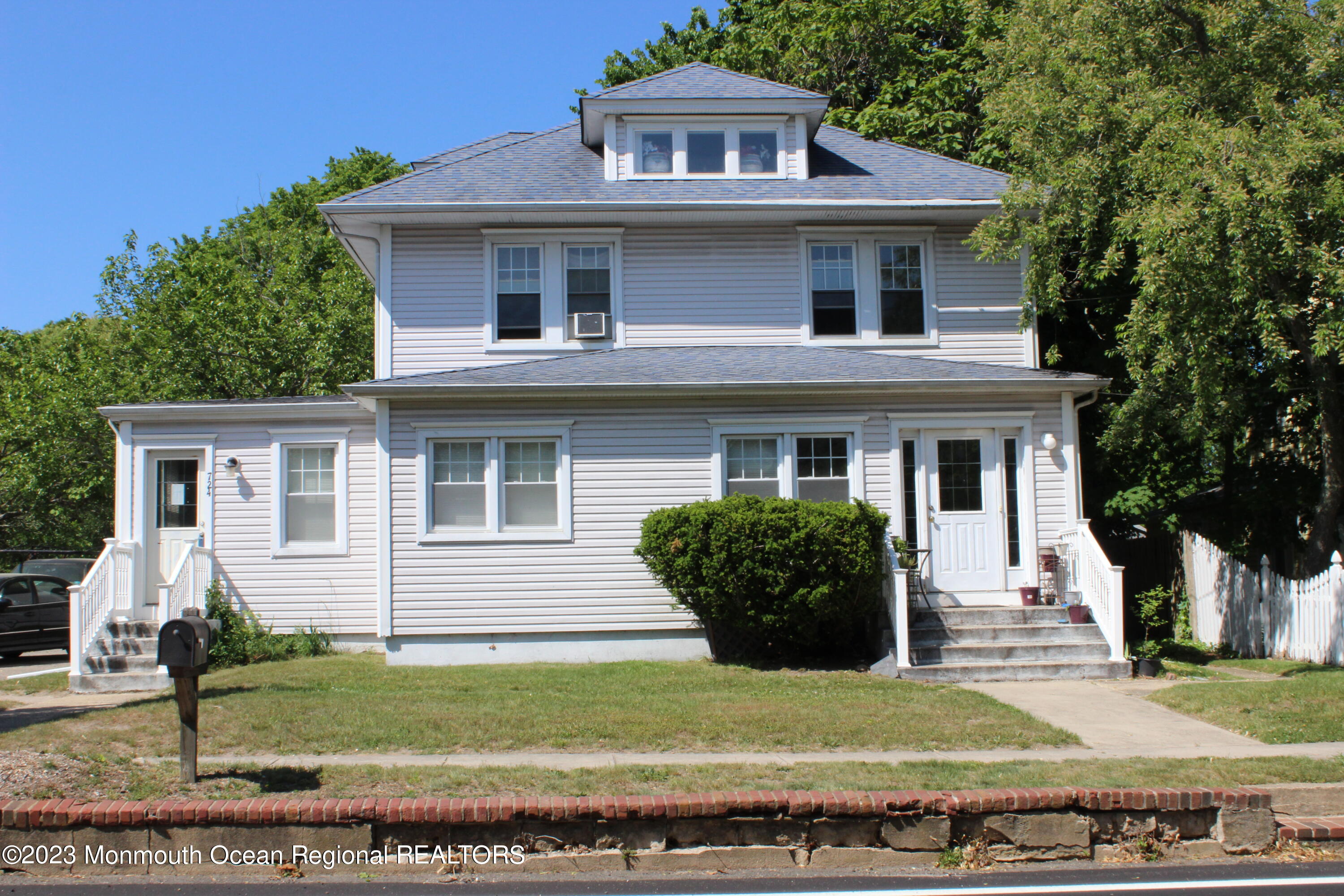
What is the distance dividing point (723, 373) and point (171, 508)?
26.3ft

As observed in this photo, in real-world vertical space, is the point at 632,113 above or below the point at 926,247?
above

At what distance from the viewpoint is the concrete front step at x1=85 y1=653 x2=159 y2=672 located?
12.6 metres

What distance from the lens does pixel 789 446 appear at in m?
13.7

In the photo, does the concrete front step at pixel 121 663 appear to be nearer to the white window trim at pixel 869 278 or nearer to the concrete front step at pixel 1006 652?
the concrete front step at pixel 1006 652

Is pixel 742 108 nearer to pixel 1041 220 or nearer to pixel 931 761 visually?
pixel 1041 220

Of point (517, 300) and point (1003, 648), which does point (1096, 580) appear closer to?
point (1003, 648)

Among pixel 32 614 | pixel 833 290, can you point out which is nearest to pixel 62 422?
pixel 32 614

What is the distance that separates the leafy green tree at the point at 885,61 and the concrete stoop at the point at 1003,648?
1099cm

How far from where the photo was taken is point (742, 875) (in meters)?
5.98

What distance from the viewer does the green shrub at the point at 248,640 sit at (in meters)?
13.4

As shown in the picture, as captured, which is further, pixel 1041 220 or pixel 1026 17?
pixel 1026 17

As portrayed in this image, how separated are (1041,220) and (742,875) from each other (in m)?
10.3

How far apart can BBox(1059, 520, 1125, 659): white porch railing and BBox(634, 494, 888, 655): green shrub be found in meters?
2.67

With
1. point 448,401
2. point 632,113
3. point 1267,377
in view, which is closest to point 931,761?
point 448,401
